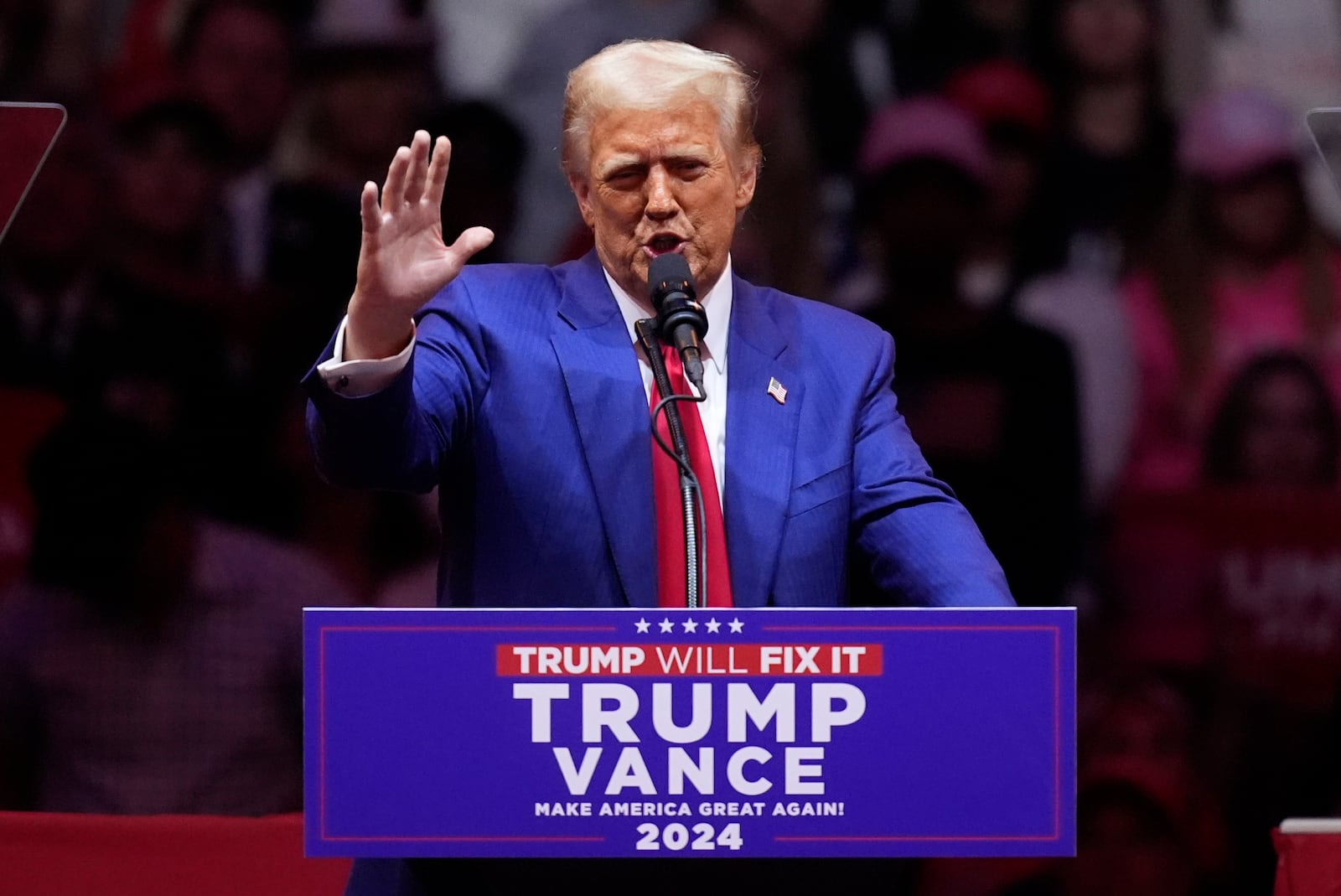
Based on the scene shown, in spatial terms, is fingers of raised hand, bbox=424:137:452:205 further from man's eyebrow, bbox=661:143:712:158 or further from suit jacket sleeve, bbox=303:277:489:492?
man's eyebrow, bbox=661:143:712:158

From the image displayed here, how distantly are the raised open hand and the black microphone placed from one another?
19 cm

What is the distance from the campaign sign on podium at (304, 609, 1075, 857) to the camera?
1.40 meters

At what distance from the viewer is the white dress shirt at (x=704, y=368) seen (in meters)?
1.57

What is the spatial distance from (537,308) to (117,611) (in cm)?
192

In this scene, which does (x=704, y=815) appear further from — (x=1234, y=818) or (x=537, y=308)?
(x=1234, y=818)

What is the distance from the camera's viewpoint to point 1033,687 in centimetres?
144

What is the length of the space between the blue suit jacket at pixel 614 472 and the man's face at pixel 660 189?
0.20 ft

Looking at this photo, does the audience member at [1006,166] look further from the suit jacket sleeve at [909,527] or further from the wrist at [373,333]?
the wrist at [373,333]

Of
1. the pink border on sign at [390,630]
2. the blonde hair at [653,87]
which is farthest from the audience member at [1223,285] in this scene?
the pink border on sign at [390,630]

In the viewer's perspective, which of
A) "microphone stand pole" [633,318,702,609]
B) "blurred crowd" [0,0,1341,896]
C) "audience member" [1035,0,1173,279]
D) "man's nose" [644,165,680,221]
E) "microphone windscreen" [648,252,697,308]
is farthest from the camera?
"audience member" [1035,0,1173,279]

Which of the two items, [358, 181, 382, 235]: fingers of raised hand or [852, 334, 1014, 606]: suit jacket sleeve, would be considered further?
[852, 334, 1014, 606]: suit jacket sleeve

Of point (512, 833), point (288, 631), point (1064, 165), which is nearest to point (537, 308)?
point (512, 833)

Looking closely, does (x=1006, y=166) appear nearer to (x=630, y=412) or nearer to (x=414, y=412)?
(x=630, y=412)

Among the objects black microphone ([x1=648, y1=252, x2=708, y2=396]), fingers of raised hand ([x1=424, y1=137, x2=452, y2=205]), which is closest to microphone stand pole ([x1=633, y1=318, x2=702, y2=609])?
black microphone ([x1=648, y1=252, x2=708, y2=396])
